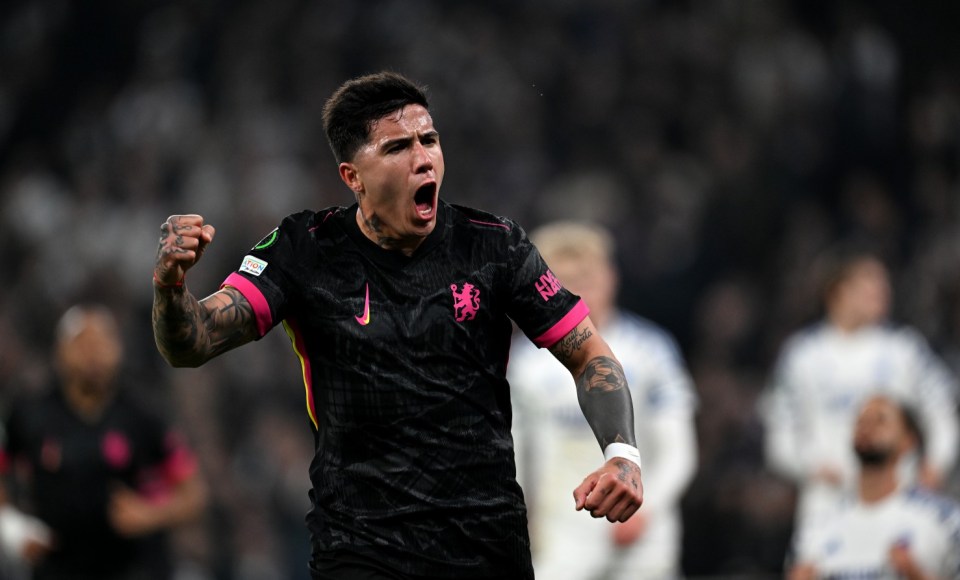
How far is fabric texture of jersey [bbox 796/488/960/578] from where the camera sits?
6027 mm

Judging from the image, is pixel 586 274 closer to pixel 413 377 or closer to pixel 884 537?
pixel 884 537

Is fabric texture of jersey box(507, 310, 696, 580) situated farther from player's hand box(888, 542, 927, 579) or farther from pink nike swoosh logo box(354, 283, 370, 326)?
pink nike swoosh logo box(354, 283, 370, 326)

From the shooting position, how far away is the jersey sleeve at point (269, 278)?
12.0ft

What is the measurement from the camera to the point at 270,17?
46.4 ft

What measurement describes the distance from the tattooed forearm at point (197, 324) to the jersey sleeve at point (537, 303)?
0.68 m

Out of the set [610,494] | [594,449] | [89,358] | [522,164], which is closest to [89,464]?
[89,358]

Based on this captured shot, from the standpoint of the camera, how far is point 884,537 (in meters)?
6.31

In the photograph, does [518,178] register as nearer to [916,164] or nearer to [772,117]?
[772,117]

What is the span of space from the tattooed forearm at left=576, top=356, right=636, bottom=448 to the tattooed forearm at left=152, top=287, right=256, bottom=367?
0.86 meters

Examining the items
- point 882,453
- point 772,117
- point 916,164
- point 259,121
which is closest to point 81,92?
point 259,121

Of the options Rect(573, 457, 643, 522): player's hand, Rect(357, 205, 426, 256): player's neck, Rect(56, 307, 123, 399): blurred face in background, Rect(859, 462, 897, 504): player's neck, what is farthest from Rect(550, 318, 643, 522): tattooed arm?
Rect(56, 307, 123, 399): blurred face in background

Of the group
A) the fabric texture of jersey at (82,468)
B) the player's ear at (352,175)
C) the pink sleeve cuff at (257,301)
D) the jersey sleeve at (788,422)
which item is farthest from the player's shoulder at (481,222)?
the jersey sleeve at (788,422)

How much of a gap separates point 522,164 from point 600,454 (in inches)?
236

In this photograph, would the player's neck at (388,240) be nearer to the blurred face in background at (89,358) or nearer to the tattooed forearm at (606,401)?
the tattooed forearm at (606,401)
